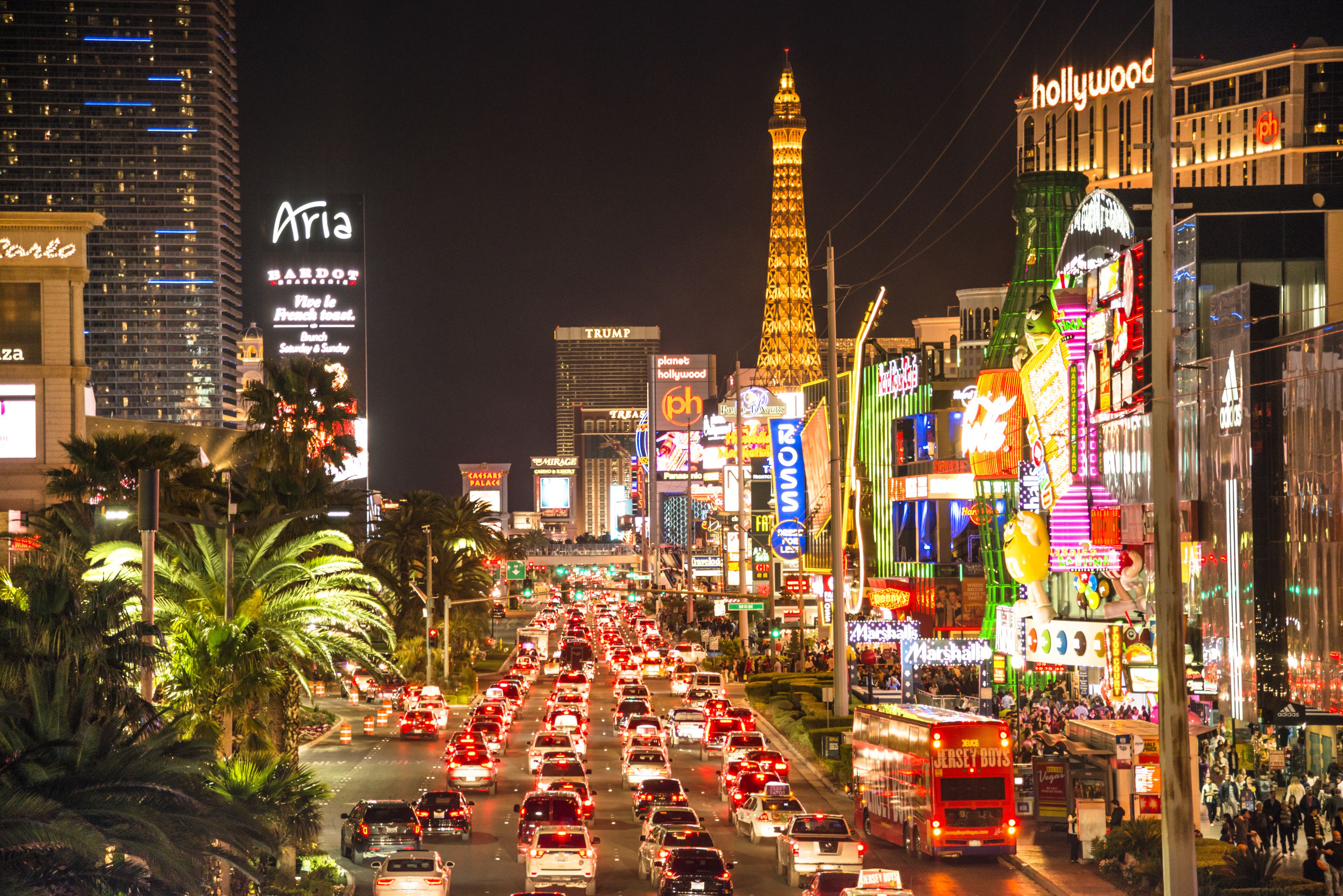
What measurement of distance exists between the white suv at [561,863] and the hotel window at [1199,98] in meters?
119

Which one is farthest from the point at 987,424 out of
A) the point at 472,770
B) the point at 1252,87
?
the point at 1252,87

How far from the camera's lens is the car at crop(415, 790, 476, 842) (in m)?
31.2

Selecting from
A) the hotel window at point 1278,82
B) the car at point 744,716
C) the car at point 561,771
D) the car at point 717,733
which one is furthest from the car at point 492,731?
the hotel window at point 1278,82

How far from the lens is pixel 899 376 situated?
243ft

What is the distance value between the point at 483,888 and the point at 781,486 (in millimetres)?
49825

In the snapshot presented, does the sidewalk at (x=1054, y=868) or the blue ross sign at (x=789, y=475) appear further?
the blue ross sign at (x=789, y=475)

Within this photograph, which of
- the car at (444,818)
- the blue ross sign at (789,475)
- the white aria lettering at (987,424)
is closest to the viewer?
the car at (444,818)

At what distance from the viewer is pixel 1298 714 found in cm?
3112

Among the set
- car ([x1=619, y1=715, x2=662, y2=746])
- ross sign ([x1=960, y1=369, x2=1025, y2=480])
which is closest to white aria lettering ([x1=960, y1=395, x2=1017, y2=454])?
ross sign ([x1=960, y1=369, x2=1025, y2=480])

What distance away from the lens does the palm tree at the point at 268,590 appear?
29.3m

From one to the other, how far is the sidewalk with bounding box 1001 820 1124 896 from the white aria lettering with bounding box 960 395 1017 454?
17.9 metres

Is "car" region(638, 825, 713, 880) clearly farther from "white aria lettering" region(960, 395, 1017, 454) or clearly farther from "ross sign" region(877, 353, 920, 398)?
"ross sign" region(877, 353, 920, 398)

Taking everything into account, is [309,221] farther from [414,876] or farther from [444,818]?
[414,876]

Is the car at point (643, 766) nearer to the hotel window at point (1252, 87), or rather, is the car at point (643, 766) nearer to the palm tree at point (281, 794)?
the palm tree at point (281, 794)
